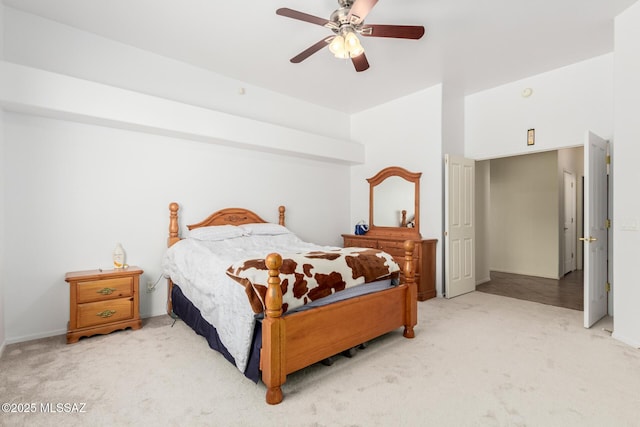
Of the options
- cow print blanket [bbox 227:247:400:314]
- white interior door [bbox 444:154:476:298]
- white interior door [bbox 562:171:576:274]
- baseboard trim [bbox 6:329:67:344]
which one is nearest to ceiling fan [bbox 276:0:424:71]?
cow print blanket [bbox 227:247:400:314]

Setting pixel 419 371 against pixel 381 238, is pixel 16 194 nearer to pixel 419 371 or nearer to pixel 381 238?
pixel 419 371

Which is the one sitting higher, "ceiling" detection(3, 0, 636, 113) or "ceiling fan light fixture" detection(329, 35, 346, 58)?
"ceiling" detection(3, 0, 636, 113)

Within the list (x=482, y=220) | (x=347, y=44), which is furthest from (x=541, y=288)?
(x=347, y=44)

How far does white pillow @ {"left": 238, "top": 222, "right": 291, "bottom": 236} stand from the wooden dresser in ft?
4.73

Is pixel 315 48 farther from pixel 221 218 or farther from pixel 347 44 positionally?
pixel 221 218

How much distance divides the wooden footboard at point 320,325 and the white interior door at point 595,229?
1852 mm

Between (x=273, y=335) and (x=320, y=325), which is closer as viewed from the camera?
(x=273, y=335)

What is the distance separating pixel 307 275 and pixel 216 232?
6.29 ft

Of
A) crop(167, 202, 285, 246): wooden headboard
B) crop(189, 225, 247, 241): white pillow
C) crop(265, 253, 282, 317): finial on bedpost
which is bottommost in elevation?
crop(265, 253, 282, 317): finial on bedpost

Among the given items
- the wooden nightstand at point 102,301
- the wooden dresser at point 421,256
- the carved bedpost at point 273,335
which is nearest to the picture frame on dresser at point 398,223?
the wooden dresser at point 421,256

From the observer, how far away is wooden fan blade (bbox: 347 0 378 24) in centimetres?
209

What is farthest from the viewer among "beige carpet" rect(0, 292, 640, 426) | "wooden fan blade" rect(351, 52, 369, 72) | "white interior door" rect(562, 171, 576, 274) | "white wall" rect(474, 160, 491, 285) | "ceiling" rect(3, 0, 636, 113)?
"white interior door" rect(562, 171, 576, 274)

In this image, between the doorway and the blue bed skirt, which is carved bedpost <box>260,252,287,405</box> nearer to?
the blue bed skirt

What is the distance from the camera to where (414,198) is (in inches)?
189
